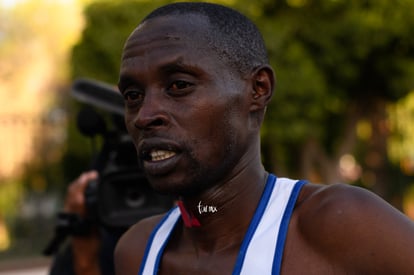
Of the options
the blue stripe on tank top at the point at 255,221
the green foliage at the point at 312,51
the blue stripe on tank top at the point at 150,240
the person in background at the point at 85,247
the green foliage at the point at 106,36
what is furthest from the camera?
the green foliage at the point at 106,36

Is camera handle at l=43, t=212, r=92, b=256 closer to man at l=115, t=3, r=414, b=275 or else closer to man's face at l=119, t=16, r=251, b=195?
man at l=115, t=3, r=414, b=275

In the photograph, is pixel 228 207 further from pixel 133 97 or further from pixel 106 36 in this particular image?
pixel 106 36

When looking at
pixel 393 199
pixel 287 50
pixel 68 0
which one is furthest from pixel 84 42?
pixel 393 199

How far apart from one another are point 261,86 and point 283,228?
0.39 metres

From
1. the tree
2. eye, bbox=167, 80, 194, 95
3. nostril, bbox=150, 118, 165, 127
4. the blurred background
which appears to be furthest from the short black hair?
the tree

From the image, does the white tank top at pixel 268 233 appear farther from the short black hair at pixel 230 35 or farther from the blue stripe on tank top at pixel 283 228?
the short black hair at pixel 230 35

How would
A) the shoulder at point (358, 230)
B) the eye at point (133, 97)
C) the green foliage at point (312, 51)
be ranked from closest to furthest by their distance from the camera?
the shoulder at point (358, 230), the eye at point (133, 97), the green foliage at point (312, 51)

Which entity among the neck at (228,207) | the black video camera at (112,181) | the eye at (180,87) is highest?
the eye at (180,87)

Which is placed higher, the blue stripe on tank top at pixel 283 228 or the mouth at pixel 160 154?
the mouth at pixel 160 154

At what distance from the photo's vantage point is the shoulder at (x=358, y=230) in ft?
5.64

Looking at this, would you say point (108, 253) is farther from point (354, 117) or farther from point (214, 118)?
point (354, 117)

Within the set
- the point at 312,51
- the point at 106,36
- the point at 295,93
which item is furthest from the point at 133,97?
the point at 312,51

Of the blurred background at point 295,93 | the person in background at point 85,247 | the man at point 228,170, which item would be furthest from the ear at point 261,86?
the blurred background at point 295,93

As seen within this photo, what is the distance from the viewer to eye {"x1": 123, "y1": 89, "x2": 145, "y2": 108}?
77.1 inches
